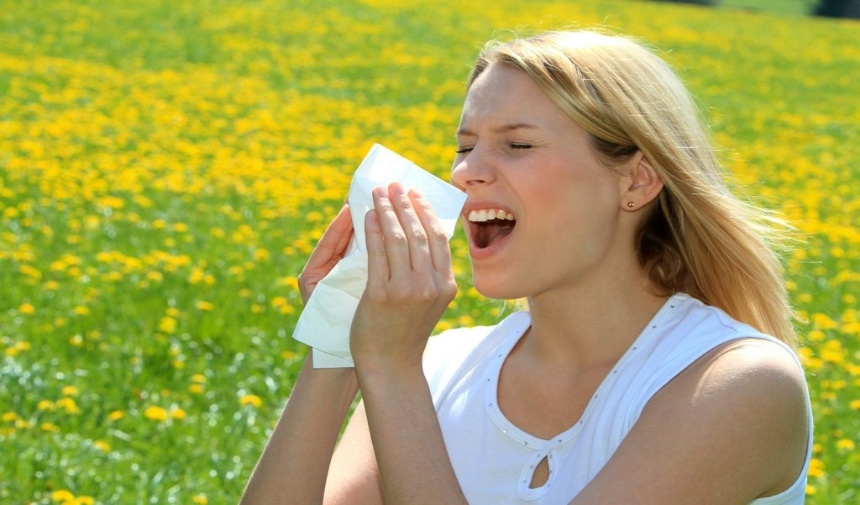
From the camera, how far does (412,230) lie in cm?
168

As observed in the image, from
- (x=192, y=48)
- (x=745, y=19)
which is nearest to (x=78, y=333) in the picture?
(x=192, y=48)

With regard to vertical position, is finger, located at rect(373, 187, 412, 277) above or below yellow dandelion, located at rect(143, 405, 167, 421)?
above

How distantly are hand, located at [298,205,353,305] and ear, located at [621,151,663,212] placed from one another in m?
0.49

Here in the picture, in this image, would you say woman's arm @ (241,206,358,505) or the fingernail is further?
woman's arm @ (241,206,358,505)

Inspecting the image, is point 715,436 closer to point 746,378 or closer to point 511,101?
point 746,378

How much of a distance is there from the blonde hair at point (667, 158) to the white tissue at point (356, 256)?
26cm

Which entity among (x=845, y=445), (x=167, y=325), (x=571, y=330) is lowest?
(x=845, y=445)

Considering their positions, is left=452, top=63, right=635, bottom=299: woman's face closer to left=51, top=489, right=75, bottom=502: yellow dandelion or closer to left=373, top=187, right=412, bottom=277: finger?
left=373, top=187, right=412, bottom=277: finger

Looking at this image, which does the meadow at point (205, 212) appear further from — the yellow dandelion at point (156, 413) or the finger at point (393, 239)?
the finger at point (393, 239)

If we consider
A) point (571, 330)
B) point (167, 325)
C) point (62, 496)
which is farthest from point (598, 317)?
point (167, 325)

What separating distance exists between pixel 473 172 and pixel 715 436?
0.59 meters

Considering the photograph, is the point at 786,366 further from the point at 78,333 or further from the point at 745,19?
the point at 745,19

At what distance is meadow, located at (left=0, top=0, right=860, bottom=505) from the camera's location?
11.6 ft

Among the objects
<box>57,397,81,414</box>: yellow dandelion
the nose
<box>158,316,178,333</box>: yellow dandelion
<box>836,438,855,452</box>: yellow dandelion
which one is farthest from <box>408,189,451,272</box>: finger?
<box>158,316,178,333</box>: yellow dandelion
